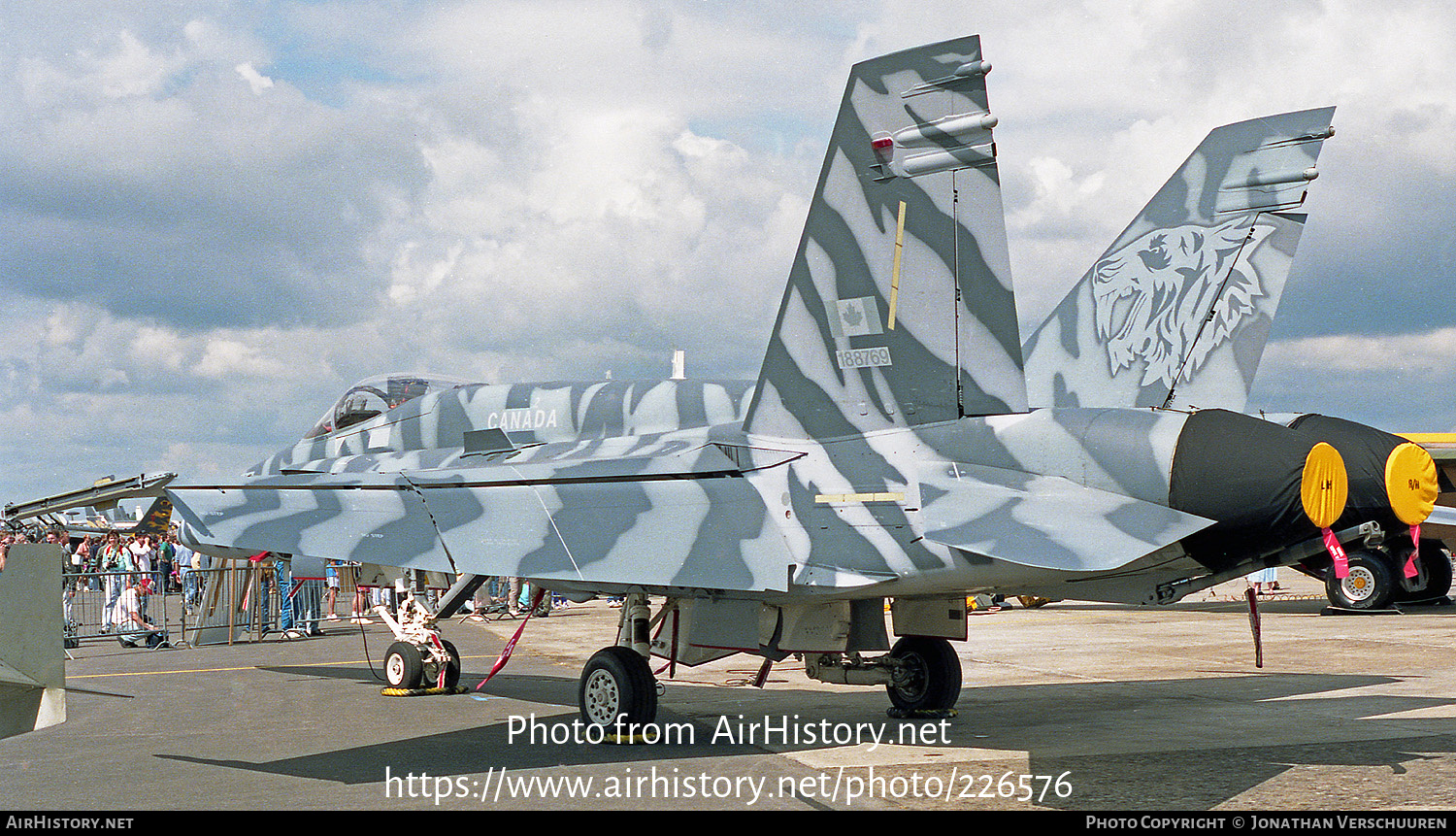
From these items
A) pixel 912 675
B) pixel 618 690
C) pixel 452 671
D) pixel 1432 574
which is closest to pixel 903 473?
pixel 912 675

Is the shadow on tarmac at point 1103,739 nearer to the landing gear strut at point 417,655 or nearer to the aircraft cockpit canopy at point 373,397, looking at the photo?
the landing gear strut at point 417,655

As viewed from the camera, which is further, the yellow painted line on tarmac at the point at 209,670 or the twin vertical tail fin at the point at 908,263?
the yellow painted line on tarmac at the point at 209,670

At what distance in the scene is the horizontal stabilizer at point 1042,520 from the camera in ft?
20.9

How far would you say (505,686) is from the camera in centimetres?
1343

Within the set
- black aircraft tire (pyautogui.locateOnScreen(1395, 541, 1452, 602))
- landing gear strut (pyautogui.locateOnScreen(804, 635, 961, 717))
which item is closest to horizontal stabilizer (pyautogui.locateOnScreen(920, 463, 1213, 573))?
landing gear strut (pyautogui.locateOnScreen(804, 635, 961, 717))

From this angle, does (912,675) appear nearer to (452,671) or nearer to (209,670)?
(452,671)

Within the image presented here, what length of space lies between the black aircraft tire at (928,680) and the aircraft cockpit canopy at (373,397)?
568 centimetres

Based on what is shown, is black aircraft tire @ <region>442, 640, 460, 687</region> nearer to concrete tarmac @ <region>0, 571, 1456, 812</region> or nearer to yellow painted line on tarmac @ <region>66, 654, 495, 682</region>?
concrete tarmac @ <region>0, 571, 1456, 812</region>

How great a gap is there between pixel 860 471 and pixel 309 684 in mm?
8463

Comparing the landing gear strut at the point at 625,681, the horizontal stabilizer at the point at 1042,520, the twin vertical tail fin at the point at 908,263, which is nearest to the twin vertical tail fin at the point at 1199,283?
the twin vertical tail fin at the point at 908,263

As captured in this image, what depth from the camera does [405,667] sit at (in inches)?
495

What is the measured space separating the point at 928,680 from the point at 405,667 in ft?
18.9
